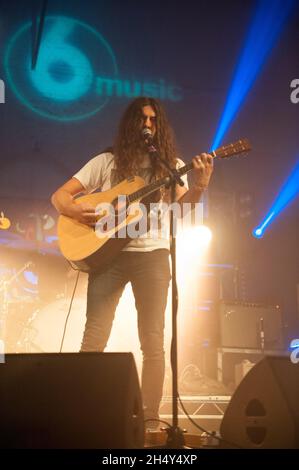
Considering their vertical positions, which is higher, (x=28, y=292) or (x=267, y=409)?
(x=28, y=292)

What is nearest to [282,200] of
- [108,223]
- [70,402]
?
[108,223]

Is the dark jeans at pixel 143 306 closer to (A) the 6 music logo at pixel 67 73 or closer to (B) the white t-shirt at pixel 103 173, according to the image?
(B) the white t-shirt at pixel 103 173

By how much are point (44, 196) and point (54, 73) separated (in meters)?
1.95

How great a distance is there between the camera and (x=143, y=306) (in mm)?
2709

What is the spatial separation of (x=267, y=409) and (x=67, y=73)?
22.6 feet

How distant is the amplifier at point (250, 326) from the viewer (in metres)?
5.72

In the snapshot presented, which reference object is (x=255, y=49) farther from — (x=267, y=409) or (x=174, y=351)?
(x=267, y=409)

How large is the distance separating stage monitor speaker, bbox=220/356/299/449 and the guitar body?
101 centimetres

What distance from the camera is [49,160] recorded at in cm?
790

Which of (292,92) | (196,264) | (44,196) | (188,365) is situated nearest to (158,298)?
(188,365)

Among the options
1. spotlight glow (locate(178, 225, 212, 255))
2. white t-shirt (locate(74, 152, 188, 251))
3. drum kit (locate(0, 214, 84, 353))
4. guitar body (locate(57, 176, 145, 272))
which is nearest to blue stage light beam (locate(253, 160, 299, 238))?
spotlight glow (locate(178, 225, 212, 255))

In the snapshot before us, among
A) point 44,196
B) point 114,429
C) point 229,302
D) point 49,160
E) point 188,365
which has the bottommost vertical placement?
point 114,429

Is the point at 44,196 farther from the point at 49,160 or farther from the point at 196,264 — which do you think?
the point at 196,264

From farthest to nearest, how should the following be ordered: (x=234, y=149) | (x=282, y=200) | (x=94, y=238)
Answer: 1. (x=282, y=200)
2. (x=234, y=149)
3. (x=94, y=238)
